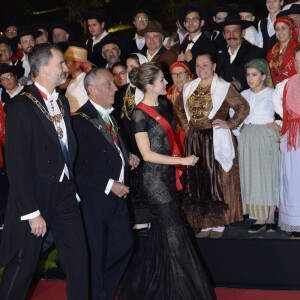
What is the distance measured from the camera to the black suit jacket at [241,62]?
22.0 ft

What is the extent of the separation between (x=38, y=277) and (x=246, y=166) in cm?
217

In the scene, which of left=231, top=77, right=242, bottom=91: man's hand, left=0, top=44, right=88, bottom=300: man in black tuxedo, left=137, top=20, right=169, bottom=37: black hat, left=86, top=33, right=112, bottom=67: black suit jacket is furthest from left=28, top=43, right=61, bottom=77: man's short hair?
left=86, top=33, right=112, bottom=67: black suit jacket

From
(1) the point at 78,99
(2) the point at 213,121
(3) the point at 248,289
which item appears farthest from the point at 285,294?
(1) the point at 78,99

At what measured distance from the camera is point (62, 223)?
14.3 ft

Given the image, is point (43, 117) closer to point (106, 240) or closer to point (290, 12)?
point (106, 240)

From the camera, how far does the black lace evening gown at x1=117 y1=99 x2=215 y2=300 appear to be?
487cm

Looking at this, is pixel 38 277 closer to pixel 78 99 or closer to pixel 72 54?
pixel 78 99

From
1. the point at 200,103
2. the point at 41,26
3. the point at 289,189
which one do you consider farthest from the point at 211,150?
the point at 41,26

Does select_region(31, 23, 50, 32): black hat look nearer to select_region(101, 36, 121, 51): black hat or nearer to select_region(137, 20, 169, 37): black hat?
select_region(101, 36, 121, 51): black hat

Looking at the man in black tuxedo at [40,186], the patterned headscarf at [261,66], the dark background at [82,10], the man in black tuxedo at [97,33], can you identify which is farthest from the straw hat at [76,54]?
the dark background at [82,10]

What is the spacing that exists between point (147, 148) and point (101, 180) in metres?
0.40

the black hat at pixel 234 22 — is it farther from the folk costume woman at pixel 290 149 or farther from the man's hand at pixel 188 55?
the folk costume woman at pixel 290 149

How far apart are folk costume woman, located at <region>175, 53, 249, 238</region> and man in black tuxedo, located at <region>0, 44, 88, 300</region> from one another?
196 centimetres

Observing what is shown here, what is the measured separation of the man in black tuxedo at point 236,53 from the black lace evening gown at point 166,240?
76.2 inches
